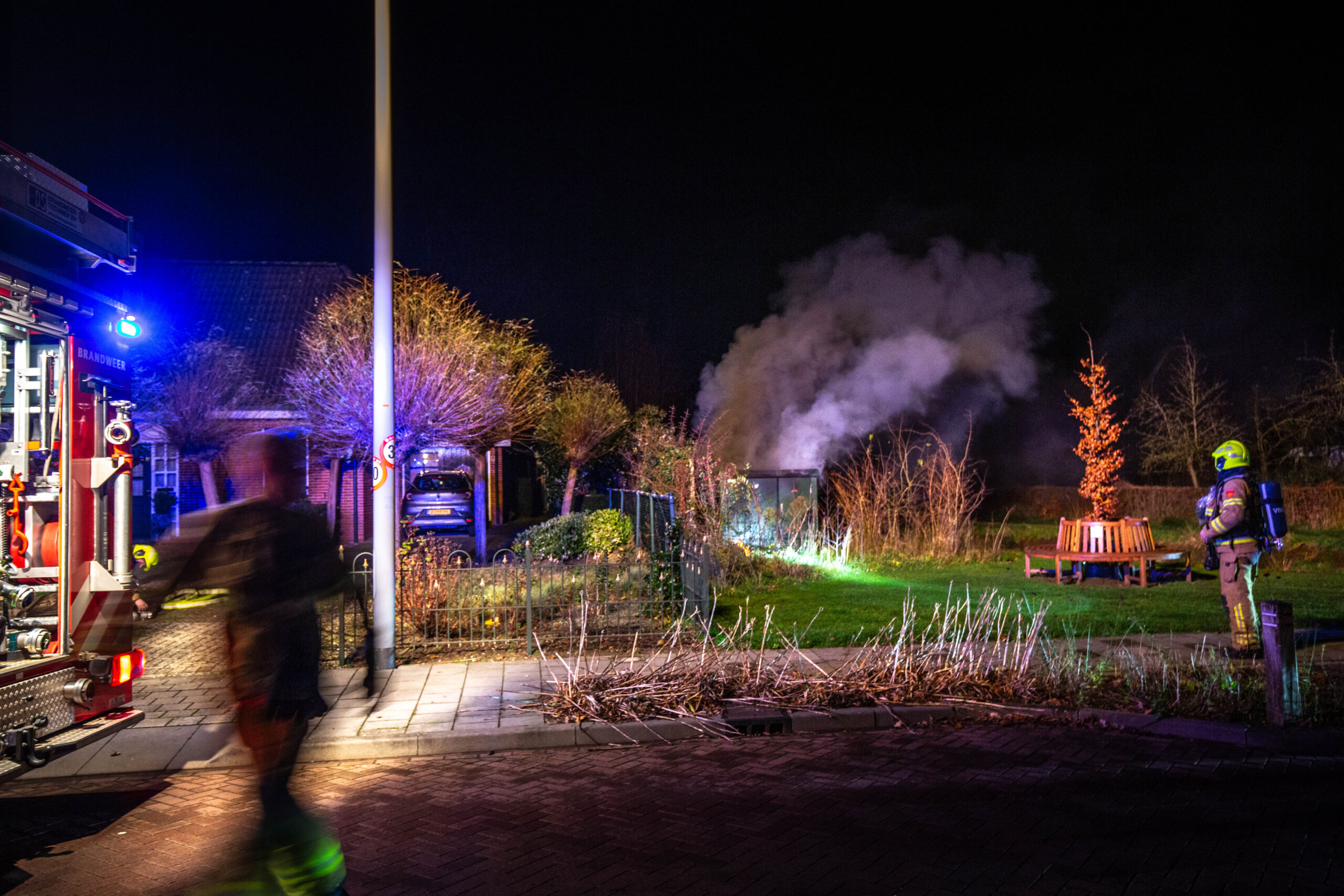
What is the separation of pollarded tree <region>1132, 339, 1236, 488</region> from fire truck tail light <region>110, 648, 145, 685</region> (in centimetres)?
3011

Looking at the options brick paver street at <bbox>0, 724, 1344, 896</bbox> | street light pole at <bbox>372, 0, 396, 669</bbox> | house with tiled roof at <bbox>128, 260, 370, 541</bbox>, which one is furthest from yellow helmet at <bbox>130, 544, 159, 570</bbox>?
house with tiled roof at <bbox>128, 260, 370, 541</bbox>

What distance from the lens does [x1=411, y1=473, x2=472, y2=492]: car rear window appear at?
21.9m

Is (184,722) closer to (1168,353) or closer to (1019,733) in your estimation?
(1019,733)

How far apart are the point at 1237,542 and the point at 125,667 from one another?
8.51 m

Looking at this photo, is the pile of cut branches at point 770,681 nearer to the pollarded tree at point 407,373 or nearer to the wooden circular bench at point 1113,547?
the wooden circular bench at point 1113,547

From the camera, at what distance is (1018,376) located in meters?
21.1

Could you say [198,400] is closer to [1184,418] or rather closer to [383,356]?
[383,356]

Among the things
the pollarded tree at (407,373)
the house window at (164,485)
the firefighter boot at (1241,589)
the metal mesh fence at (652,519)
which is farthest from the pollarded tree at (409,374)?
the firefighter boot at (1241,589)

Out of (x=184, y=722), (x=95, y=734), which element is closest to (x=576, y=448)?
(x=184, y=722)

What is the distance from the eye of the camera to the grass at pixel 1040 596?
30.2 ft

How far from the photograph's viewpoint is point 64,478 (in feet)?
15.6

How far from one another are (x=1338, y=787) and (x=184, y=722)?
23.6ft

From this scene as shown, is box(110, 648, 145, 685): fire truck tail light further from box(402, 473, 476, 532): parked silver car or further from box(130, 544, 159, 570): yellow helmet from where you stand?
box(402, 473, 476, 532): parked silver car

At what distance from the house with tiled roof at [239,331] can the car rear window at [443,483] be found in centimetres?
140
